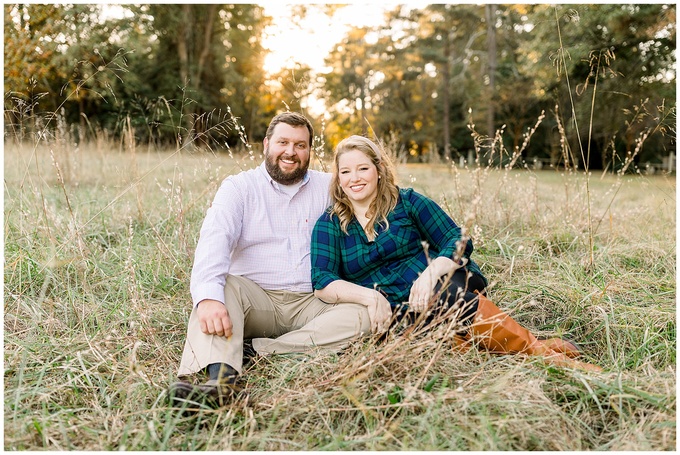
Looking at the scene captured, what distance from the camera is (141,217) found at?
432 cm

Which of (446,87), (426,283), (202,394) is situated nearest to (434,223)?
(426,283)

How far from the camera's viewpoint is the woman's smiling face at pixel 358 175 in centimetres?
273

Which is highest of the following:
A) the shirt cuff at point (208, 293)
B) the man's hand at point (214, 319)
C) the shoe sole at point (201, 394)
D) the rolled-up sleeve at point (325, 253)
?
the rolled-up sleeve at point (325, 253)

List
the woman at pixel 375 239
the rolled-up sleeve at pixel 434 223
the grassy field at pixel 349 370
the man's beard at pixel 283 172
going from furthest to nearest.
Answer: the man's beard at pixel 283 172 < the rolled-up sleeve at pixel 434 223 < the woman at pixel 375 239 < the grassy field at pixel 349 370

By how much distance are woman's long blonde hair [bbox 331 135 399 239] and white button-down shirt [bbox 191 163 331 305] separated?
223 millimetres

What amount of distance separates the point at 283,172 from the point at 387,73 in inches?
884

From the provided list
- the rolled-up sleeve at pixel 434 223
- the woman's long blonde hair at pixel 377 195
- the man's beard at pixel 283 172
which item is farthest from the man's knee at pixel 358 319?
the man's beard at pixel 283 172

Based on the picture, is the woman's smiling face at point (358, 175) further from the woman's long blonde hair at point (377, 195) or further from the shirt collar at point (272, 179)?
the shirt collar at point (272, 179)

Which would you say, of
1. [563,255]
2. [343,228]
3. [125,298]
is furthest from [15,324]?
[563,255]

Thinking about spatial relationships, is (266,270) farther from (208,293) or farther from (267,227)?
(208,293)

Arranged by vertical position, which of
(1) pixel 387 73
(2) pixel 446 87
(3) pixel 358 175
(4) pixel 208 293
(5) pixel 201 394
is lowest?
(5) pixel 201 394

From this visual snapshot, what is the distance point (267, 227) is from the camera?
2906 millimetres

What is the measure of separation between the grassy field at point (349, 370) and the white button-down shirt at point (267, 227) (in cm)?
48

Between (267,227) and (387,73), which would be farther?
(387,73)
